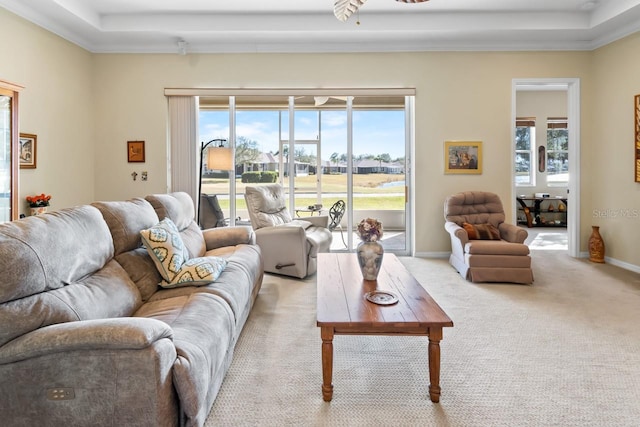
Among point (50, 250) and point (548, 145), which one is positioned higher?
point (548, 145)

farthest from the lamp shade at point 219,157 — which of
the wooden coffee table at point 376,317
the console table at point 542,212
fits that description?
the console table at point 542,212

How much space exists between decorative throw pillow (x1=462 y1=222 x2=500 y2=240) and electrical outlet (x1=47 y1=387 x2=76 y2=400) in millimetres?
4153

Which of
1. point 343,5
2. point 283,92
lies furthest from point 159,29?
point 343,5

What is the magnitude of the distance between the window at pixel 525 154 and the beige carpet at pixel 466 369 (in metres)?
5.65

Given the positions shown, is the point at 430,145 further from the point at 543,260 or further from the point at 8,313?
the point at 8,313

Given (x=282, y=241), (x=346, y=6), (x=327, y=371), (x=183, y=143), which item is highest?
(x=346, y=6)

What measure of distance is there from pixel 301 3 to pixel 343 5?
2.10 meters

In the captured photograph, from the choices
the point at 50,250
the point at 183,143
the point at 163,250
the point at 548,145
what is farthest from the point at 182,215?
the point at 548,145

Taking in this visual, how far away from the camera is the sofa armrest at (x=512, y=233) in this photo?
14.3 feet

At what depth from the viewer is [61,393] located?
4.57 feet

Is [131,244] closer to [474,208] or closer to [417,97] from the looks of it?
[474,208]

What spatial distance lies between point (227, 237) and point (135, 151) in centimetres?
257

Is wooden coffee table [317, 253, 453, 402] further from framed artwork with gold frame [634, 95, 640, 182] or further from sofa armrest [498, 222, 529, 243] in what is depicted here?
framed artwork with gold frame [634, 95, 640, 182]

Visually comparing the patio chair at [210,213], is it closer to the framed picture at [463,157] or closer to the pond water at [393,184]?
the pond water at [393,184]
